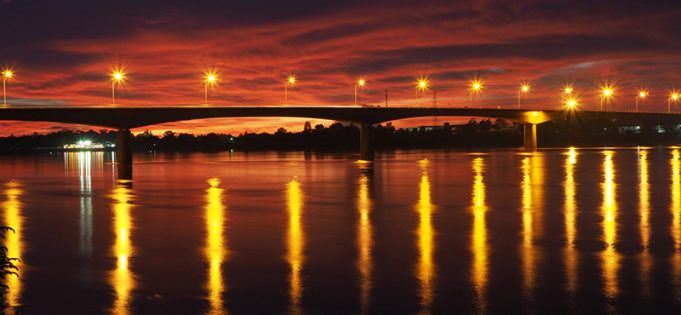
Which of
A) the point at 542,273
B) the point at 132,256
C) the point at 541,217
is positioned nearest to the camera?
the point at 542,273

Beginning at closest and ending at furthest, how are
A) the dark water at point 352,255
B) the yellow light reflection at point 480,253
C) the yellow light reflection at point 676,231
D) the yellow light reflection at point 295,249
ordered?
1. the dark water at point 352,255
2. the yellow light reflection at point 480,253
3. the yellow light reflection at point 295,249
4. the yellow light reflection at point 676,231

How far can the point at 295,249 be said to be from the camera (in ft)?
66.5

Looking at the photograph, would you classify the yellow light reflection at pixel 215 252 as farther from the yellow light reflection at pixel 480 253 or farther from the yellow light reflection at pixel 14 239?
the yellow light reflection at pixel 480 253

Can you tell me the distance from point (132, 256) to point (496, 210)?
56.1 ft

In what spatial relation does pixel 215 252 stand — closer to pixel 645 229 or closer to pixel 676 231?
pixel 645 229

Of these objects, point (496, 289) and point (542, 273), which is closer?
point (496, 289)

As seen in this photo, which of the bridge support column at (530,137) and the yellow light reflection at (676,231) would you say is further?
the bridge support column at (530,137)

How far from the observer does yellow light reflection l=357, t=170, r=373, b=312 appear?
14.3m

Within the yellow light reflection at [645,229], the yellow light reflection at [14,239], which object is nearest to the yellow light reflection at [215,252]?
the yellow light reflection at [14,239]

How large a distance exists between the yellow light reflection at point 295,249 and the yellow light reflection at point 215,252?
4.59 ft

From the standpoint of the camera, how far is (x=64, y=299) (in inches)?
561

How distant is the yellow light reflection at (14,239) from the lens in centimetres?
1458

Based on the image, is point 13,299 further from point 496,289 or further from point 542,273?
point 542,273

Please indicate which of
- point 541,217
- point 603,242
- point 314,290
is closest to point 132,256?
point 314,290
